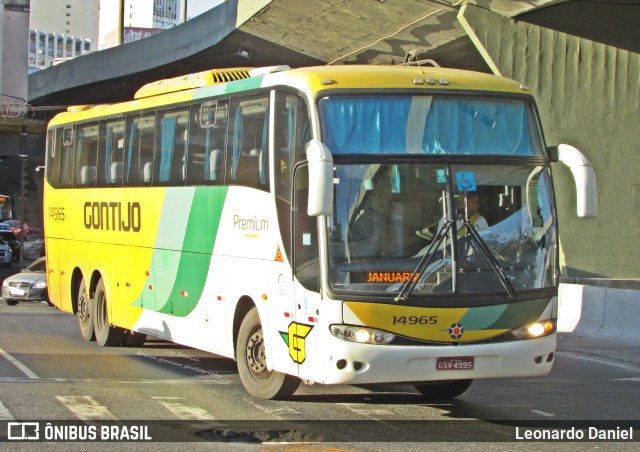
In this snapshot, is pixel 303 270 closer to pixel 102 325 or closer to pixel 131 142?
pixel 131 142

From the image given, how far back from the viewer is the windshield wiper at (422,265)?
9070 millimetres

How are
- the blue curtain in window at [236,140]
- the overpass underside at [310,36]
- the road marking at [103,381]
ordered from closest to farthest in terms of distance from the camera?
the blue curtain in window at [236,140] → the road marking at [103,381] → the overpass underside at [310,36]

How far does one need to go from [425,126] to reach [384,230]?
44.8 inches

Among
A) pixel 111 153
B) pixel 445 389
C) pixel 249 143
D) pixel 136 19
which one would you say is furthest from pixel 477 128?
pixel 136 19

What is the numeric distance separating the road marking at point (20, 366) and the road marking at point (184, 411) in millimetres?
2142

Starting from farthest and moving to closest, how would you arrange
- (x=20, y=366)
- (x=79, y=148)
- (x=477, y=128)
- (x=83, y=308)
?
(x=79, y=148) → (x=83, y=308) → (x=20, y=366) → (x=477, y=128)

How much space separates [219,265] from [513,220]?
12.0ft

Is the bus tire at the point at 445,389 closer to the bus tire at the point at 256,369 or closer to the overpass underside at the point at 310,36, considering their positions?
the bus tire at the point at 256,369

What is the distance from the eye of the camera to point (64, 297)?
57.7 feet

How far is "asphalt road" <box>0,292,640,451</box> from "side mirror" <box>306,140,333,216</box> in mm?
1944

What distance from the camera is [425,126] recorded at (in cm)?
966

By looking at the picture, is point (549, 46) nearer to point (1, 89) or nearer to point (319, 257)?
point (319, 257)

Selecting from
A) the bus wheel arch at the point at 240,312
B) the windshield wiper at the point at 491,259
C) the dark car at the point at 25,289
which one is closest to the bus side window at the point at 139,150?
the bus wheel arch at the point at 240,312

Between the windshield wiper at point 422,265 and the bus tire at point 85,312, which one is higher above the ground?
the windshield wiper at point 422,265
